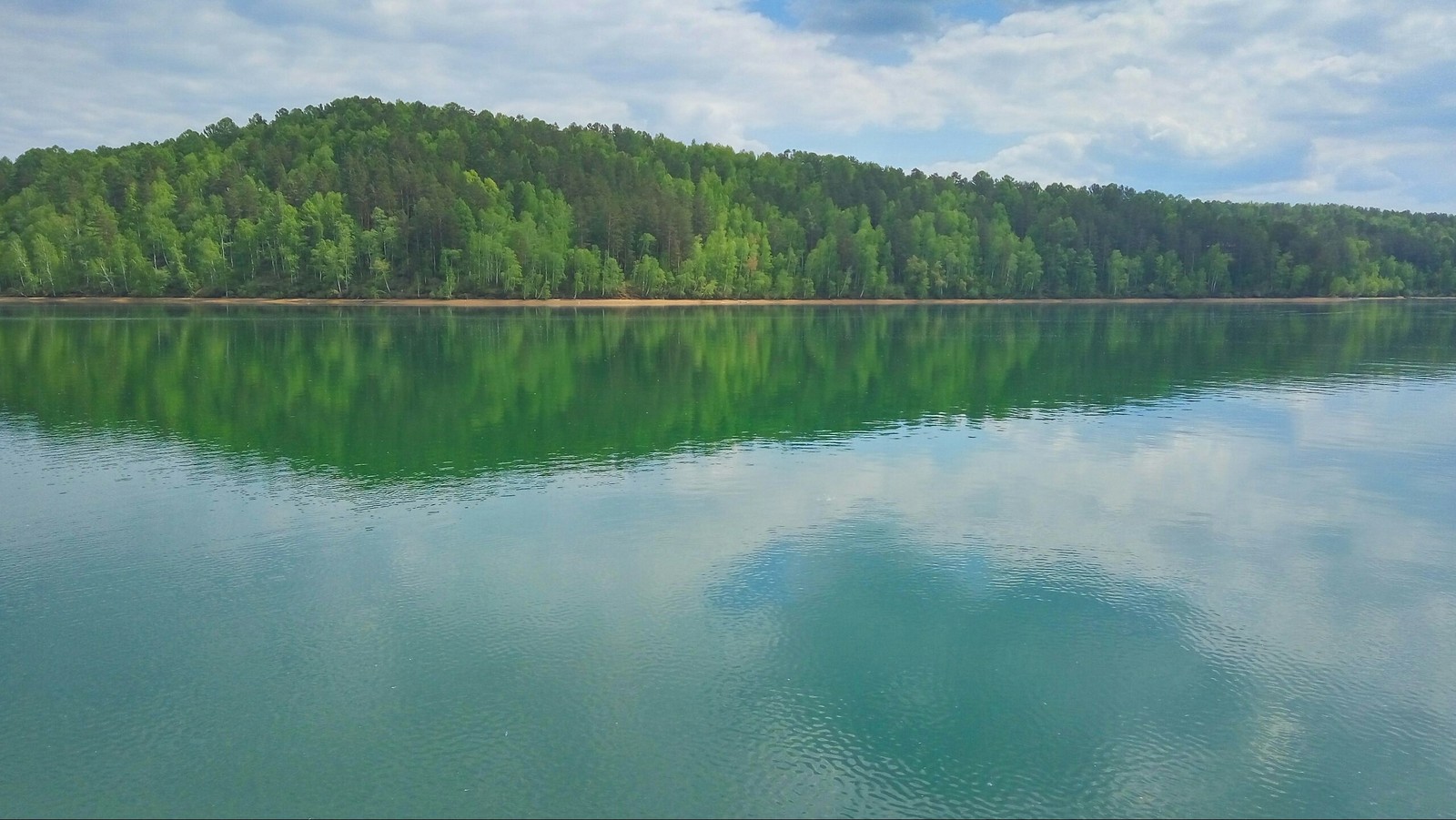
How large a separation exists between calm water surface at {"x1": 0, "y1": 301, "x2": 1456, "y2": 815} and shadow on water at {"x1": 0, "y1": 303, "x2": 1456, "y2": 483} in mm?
521

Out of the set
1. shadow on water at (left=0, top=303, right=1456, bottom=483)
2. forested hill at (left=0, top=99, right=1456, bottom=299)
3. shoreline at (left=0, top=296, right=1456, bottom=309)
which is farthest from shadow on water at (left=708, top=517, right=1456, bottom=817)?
forested hill at (left=0, top=99, right=1456, bottom=299)

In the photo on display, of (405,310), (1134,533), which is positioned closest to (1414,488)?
(1134,533)

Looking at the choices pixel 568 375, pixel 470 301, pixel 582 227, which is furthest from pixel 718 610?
pixel 582 227

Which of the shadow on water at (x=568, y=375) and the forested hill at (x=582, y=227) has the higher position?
the forested hill at (x=582, y=227)

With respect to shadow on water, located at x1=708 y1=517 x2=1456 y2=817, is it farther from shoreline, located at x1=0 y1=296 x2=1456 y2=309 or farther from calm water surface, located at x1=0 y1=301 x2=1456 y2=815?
shoreline, located at x1=0 y1=296 x2=1456 y2=309

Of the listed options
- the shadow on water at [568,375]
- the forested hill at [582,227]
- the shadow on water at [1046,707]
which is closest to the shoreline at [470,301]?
the forested hill at [582,227]

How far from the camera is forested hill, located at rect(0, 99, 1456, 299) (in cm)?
11781

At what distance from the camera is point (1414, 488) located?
24.6 metres

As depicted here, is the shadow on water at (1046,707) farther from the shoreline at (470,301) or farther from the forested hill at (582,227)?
the forested hill at (582,227)

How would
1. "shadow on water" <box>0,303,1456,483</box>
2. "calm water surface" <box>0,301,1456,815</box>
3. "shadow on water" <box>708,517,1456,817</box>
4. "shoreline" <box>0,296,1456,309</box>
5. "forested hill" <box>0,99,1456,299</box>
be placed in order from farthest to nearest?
1. "forested hill" <box>0,99,1456,299</box>
2. "shoreline" <box>0,296,1456,309</box>
3. "shadow on water" <box>0,303,1456,483</box>
4. "calm water surface" <box>0,301,1456,815</box>
5. "shadow on water" <box>708,517,1456,817</box>

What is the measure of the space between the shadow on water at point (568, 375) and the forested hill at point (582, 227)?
98.0 feet

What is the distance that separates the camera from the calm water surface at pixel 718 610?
10750mm

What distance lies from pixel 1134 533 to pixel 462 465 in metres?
17.1

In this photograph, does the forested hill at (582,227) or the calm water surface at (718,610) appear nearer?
the calm water surface at (718,610)
